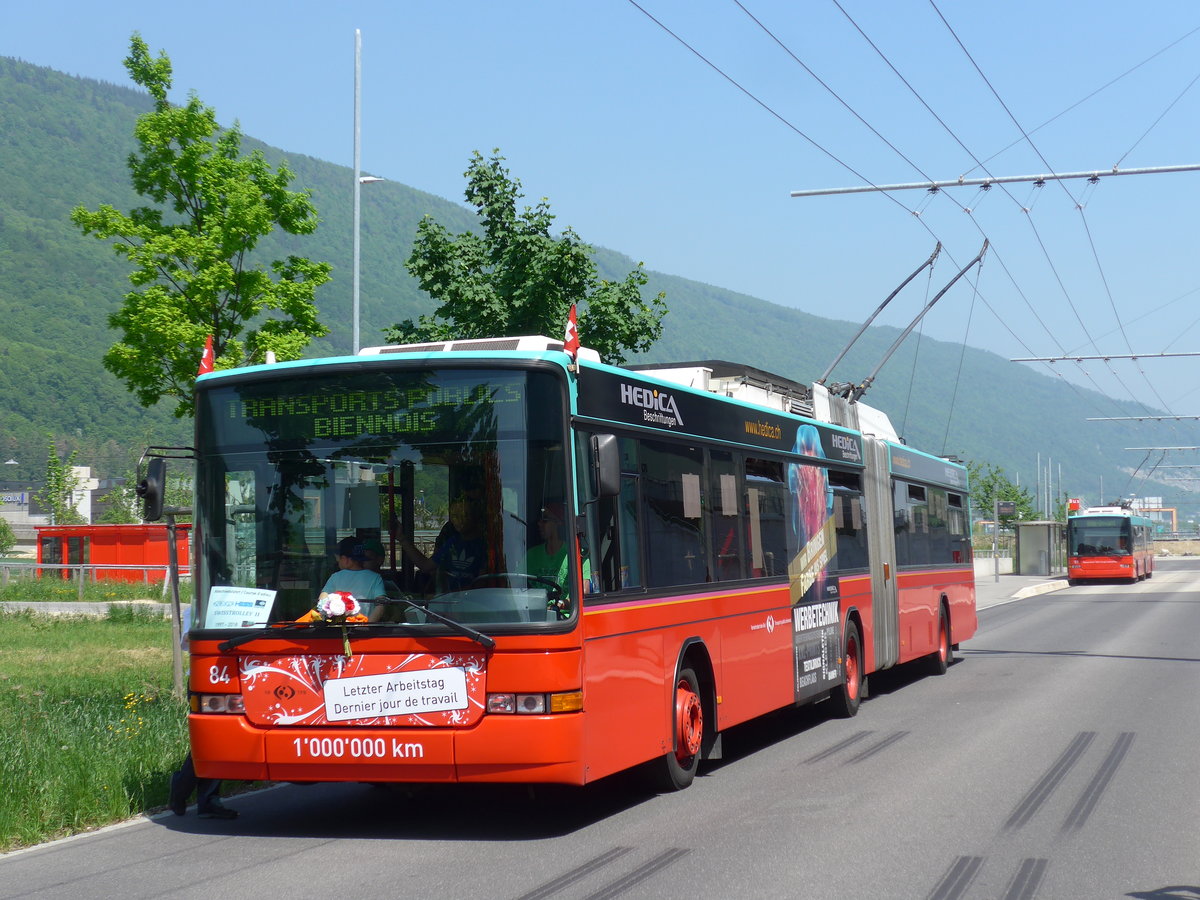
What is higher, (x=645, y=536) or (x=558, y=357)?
(x=558, y=357)

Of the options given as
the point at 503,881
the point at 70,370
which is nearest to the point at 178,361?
the point at 503,881

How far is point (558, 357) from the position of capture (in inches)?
330

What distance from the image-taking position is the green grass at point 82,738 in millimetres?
8797

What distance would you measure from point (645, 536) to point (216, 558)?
261cm

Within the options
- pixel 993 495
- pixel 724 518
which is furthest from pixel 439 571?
pixel 993 495

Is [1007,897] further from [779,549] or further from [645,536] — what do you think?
[779,549]

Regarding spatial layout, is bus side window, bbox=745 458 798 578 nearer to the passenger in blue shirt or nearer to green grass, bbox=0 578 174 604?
the passenger in blue shirt

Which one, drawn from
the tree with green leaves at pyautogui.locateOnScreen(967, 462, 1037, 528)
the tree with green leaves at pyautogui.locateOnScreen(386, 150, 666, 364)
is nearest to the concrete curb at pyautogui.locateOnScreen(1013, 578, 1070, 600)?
the tree with green leaves at pyautogui.locateOnScreen(386, 150, 666, 364)

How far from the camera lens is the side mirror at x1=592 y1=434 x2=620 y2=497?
8.03 meters

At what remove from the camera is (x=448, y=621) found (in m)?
8.05

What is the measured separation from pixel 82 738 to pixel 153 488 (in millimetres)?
3341

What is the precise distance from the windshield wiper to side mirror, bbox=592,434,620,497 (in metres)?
0.98

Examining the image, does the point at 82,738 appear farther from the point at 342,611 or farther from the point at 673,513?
the point at 673,513

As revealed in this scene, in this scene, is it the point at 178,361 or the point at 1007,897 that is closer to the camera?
the point at 1007,897
